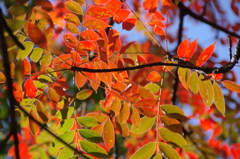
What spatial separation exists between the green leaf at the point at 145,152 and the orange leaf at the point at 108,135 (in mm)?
128

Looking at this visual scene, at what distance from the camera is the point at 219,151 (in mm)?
3240

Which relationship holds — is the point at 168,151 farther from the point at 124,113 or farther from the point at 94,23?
the point at 94,23

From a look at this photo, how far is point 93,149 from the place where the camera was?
4.79 feet

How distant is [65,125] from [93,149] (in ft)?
0.65

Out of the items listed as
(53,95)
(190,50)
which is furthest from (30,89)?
(190,50)

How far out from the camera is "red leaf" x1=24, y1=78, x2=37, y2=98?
145 centimetres

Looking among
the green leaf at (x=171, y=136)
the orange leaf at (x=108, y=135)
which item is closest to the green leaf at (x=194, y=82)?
the green leaf at (x=171, y=136)

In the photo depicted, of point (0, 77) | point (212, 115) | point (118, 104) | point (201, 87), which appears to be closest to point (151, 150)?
point (118, 104)

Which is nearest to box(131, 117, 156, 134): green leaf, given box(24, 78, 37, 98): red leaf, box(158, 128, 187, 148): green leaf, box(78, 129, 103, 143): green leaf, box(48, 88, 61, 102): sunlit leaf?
box(158, 128, 187, 148): green leaf

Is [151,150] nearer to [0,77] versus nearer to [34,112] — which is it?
[34,112]

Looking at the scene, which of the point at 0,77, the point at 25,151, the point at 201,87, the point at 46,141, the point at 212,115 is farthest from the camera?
the point at 212,115

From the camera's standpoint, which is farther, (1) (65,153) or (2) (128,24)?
(2) (128,24)

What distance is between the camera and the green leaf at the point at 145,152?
4.71ft

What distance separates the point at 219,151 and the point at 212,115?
17.2 inches
